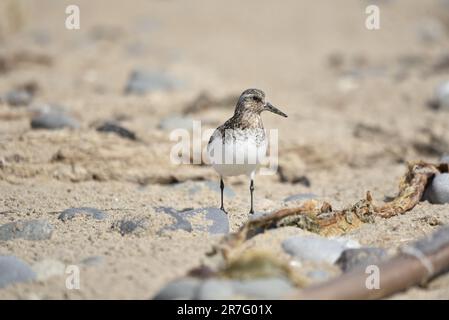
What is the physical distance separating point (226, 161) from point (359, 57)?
9888 mm

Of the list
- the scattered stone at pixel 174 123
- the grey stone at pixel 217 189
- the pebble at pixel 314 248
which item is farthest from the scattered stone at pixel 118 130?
the pebble at pixel 314 248

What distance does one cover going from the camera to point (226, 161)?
5.93 m

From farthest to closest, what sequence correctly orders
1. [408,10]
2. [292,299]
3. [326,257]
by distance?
[408,10] → [326,257] → [292,299]

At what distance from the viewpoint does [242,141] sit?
5926mm

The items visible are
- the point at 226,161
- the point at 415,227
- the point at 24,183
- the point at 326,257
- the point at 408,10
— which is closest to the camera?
the point at 326,257

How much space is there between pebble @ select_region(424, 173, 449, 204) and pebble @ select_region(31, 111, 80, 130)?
169 inches

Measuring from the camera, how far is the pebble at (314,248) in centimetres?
472

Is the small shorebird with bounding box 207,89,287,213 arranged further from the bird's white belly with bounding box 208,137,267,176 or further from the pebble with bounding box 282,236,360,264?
the pebble with bounding box 282,236,360,264

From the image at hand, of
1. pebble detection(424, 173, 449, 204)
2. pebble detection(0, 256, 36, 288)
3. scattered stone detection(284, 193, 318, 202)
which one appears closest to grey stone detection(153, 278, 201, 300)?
pebble detection(0, 256, 36, 288)

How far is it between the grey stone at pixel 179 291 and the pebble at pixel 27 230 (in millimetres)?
1468

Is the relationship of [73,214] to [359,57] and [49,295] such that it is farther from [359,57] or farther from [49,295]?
[359,57]

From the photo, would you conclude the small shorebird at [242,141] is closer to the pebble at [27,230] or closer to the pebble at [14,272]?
the pebble at [27,230]
